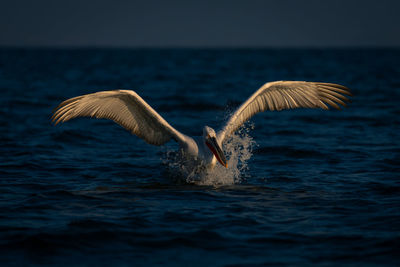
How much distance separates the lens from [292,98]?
31.5 ft

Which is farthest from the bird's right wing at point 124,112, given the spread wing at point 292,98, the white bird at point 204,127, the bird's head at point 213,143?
the spread wing at point 292,98

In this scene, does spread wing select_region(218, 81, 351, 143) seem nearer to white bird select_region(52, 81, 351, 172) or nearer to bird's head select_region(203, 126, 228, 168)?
white bird select_region(52, 81, 351, 172)

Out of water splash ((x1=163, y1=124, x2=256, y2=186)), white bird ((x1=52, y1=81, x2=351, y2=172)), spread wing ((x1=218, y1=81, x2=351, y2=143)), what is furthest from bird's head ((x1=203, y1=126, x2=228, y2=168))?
water splash ((x1=163, y1=124, x2=256, y2=186))

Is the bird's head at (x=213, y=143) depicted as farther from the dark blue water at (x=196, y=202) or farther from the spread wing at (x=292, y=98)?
the dark blue water at (x=196, y=202)

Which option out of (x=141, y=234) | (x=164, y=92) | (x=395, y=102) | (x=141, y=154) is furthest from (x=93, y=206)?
(x=164, y=92)

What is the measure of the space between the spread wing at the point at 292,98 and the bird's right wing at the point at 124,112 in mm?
1132

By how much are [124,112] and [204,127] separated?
1484mm

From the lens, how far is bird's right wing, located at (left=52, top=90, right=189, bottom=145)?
8578mm

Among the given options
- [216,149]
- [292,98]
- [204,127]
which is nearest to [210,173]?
[216,149]

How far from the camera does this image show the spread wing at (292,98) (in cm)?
934

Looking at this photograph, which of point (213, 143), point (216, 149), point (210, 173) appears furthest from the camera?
point (210, 173)

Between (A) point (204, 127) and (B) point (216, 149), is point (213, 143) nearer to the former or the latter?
(B) point (216, 149)

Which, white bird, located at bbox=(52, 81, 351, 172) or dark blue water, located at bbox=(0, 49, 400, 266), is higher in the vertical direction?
white bird, located at bbox=(52, 81, 351, 172)

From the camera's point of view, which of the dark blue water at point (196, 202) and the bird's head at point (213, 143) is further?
the bird's head at point (213, 143)
